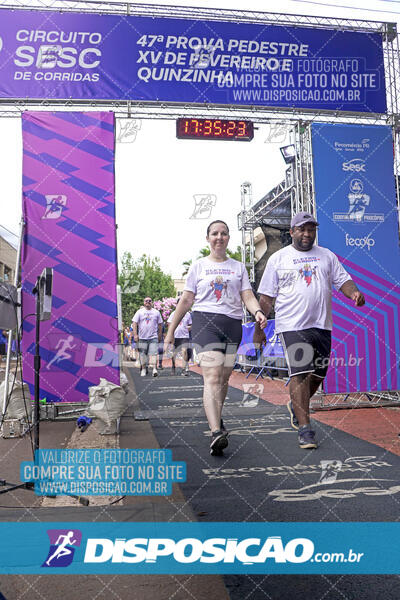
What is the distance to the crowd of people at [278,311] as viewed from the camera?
14.4ft

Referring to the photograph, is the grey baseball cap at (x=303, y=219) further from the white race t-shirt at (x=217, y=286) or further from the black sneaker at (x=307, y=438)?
the black sneaker at (x=307, y=438)

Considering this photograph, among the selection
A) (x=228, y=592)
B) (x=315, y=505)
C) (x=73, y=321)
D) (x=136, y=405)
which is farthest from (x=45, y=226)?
(x=228, y=592)

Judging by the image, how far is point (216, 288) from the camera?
468 centimetres

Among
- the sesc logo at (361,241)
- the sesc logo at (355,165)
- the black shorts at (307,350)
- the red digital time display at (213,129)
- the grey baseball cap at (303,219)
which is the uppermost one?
the red digital time display at (213,129)

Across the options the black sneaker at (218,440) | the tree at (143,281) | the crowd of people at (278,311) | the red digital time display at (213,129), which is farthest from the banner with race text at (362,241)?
the tree at (143,281)

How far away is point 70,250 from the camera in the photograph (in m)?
6.91

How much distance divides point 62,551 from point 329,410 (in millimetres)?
5501

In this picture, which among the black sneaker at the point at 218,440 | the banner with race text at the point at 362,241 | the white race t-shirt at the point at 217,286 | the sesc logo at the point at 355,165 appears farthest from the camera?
the sesc logo at the point at 355,165

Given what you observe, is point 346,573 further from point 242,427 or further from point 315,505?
point 242,427

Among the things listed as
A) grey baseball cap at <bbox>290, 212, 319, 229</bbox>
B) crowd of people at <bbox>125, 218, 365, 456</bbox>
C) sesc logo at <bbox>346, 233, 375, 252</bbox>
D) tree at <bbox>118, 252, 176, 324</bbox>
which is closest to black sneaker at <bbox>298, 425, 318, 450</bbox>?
crowd of people at <bbox>125, 218, 365, 456</bbox>

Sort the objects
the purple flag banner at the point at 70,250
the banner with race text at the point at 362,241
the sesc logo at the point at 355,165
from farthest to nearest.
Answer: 1. the sesc logo at the point at 355,165
2. the banner with race text at the point at 362,241
3. the purple flag banner at the point at 70,250

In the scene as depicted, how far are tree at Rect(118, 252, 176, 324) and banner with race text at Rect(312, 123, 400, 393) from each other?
3303 centimetres

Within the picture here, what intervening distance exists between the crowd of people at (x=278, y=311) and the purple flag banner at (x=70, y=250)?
2.45 m

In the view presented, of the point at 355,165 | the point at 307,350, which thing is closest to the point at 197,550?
the point at 307,350
